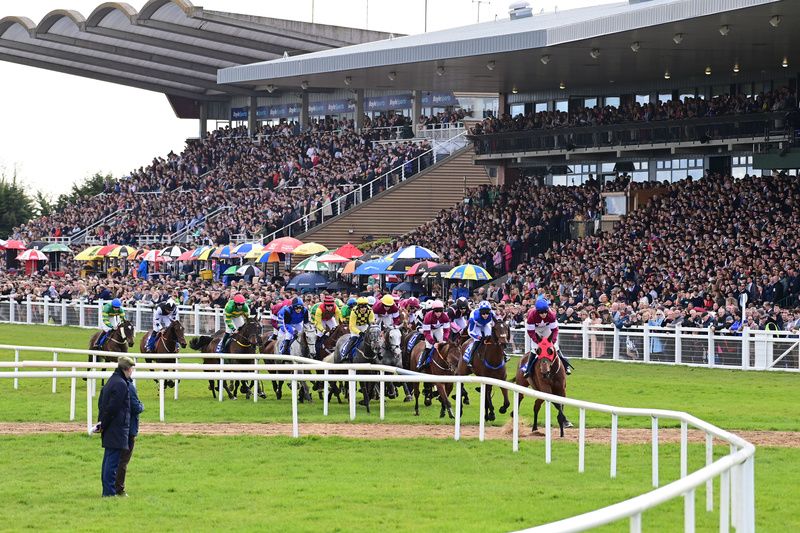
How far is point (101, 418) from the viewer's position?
38.2ft

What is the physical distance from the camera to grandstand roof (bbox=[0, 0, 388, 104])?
161 ft

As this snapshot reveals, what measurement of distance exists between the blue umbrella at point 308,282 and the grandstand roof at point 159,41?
14.1 metres

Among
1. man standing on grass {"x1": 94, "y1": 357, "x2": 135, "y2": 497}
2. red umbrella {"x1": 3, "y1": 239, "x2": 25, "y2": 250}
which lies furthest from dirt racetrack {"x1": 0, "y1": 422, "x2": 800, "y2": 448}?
red umbrella {"x1": 3, "y1": 239, "x2": 25, "y2": 250}

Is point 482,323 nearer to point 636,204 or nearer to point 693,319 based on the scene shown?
point 693,319

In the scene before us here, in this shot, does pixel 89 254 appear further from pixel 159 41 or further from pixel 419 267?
pixel 419 267

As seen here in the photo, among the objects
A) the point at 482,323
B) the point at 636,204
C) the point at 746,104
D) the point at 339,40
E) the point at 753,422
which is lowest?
the point at 753,422

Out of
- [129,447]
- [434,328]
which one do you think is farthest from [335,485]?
[434,328]

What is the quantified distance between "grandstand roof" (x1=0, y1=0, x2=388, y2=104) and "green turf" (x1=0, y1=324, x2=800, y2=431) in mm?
26618

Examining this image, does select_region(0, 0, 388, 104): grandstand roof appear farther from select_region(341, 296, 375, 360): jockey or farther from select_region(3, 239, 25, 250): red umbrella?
select_region(341, 296, 375, 360): jockey

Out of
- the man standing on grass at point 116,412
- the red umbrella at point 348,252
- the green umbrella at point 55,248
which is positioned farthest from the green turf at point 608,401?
the green umbrella at point 55,248

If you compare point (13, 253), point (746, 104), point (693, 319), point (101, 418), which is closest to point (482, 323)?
Answer: point (101, 418)

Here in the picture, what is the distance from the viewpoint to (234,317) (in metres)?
22.3

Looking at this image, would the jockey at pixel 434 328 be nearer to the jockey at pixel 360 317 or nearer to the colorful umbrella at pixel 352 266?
the jockey at pixel 360 317

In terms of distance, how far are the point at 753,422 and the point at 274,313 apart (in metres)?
8.34
